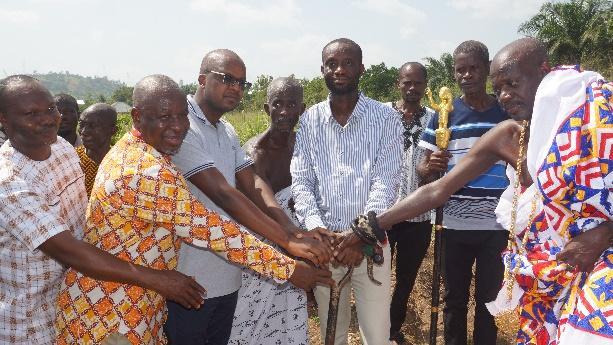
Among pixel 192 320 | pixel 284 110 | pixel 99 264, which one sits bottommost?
pixel 192 320

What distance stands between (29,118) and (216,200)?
0.97m

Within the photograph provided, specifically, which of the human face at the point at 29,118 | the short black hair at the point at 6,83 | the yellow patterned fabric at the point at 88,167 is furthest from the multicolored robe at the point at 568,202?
the yellow patterned fabric at the point at 88,167

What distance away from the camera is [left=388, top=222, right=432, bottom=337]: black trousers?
4.32 m

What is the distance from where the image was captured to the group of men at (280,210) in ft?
7.02

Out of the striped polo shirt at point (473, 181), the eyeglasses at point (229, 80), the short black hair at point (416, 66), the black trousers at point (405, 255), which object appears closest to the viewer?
the eyeglasses at point (229, 80)

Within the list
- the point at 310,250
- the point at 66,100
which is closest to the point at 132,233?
the point at 310,250

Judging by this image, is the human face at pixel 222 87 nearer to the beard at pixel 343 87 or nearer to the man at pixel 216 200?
the man at pixel 216 200

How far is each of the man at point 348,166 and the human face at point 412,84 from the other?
1289mm

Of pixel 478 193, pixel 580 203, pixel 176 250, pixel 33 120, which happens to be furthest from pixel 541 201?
pixel 33 120

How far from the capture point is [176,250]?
2510 mm

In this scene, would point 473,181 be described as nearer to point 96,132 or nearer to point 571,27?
point 96,132

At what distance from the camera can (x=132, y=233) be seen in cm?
227

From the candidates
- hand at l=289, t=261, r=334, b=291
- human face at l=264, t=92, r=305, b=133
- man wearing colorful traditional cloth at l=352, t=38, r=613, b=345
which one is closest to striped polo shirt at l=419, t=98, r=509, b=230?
man wearing colorful traditional cloth at l=352, t=38, r=613, b=345

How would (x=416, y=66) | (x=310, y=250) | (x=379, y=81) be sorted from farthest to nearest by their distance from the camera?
(x=379, y=81)
(x=416, y=66)
(x=310, y=250)
